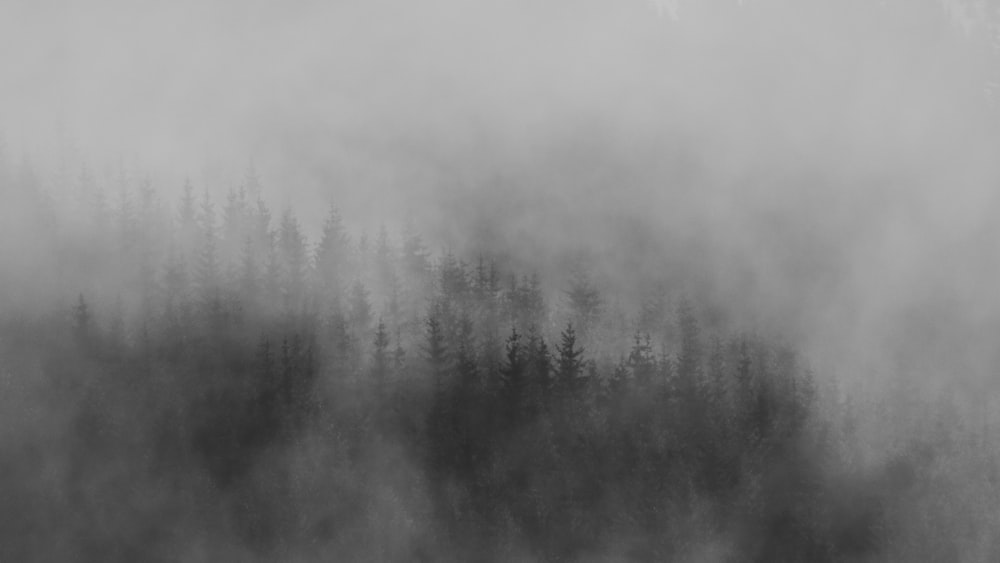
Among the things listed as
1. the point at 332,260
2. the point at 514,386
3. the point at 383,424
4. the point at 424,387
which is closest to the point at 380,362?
the point at 424,387

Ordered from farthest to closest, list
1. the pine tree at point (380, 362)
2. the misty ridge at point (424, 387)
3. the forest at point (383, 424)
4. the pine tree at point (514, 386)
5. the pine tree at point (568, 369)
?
the pine tree at point (568, 369)
the pine tree at point (514, 386)
the pine tree at point (380, 362)
the misty ridge at point (424, 387)
the forest at point (383, 424)

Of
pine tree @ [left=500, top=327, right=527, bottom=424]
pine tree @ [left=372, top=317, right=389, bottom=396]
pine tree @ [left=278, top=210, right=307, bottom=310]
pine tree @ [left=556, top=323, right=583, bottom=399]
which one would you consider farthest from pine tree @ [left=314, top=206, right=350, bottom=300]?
pine tree @ [left=556, top=323, right=583, bottom=399]

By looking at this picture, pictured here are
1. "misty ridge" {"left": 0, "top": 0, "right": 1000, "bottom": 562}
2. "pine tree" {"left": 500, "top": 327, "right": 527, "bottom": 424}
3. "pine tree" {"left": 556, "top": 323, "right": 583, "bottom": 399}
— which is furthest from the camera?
"pine tree" {"left": 556, "top": 323, "right": 583, "bottom": 399}

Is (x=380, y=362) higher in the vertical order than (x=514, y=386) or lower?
higher

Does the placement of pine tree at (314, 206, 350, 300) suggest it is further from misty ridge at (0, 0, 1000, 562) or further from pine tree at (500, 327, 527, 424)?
pine tree at (500, 327, 527, 424)

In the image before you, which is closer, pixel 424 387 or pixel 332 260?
pixel 424 387

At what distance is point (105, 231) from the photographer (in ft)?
381

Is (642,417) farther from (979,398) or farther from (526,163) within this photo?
(526,163)

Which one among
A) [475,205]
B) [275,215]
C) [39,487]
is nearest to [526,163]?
[475,205]

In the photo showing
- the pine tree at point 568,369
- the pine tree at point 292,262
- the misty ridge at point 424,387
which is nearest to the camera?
the misty ridge at point 424,387

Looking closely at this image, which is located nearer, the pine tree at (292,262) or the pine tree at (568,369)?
the pine tree at (568,369)

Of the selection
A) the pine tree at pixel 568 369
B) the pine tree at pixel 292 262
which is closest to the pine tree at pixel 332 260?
the pine tree at pixel 292 262

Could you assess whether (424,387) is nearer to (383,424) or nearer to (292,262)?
(383,424)

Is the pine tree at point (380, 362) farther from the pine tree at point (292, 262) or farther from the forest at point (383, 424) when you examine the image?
the pine tree at point (292, 262)
